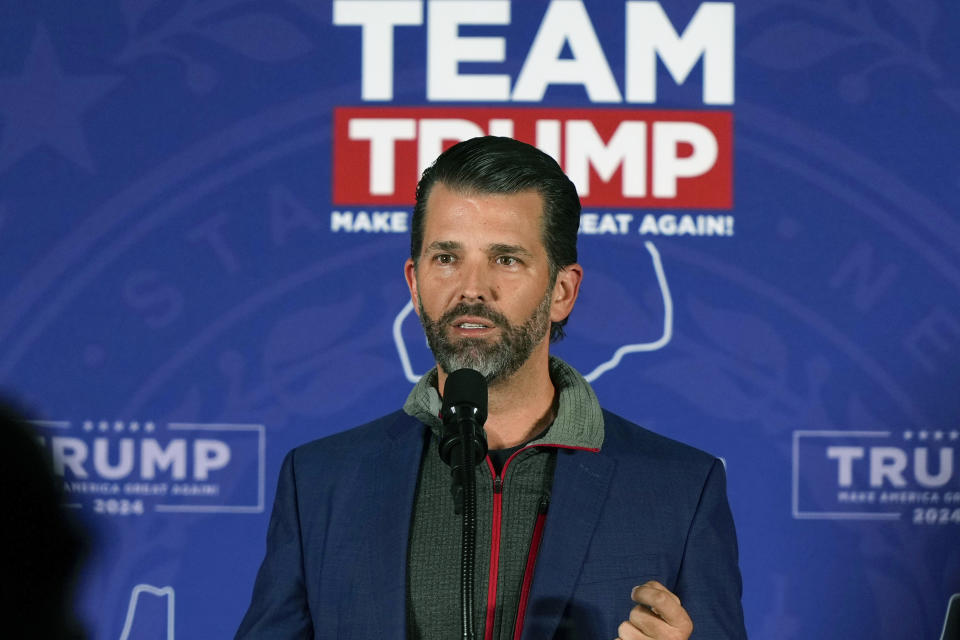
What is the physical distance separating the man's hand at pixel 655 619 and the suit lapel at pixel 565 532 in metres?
0.25

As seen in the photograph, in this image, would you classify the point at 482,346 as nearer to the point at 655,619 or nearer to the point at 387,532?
the point at 387,532

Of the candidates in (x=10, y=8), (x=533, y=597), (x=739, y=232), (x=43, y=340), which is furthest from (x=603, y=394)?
(x=10, y=8)

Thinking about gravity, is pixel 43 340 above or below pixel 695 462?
above

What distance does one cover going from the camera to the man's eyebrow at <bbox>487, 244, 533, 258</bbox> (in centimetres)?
163

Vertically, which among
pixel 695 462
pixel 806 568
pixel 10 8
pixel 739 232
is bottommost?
pixel 806 568

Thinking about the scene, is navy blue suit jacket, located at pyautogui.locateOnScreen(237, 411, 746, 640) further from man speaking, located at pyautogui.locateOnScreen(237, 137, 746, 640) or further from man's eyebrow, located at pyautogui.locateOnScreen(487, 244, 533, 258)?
man's eyebrow, located at pyautogui.locateOnScreen(487, 244, 533, 258)

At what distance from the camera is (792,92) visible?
8.12 feet

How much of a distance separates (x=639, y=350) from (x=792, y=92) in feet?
2.27

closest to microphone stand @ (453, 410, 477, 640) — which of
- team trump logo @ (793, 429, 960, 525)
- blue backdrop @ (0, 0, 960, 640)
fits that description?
blue backdrop @ (0, 0, 960, 640)

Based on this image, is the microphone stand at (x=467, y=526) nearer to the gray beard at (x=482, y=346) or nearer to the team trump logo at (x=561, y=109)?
the gray beard at (x=482, y=346)

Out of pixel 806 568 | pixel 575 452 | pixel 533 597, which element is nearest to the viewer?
pixel 533 597

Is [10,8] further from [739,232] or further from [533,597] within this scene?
[533,597]

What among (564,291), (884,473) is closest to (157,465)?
(564,291)

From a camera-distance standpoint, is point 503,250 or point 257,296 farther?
point 257,296
